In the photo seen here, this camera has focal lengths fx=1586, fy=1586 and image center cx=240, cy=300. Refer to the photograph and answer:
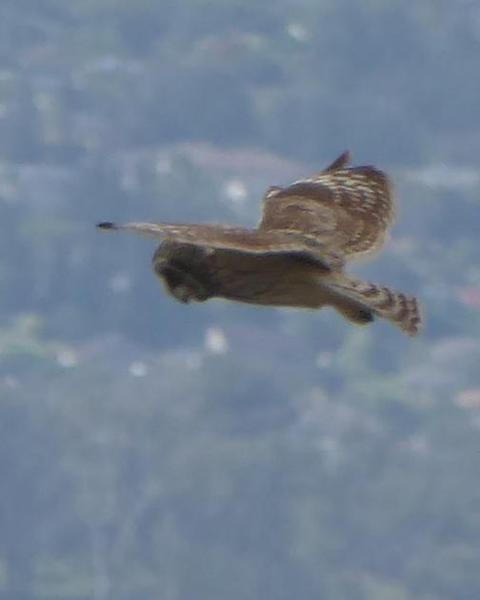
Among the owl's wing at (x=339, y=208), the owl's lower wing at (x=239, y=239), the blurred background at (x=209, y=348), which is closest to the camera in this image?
the owl's lower wing at (x=239, y=239)

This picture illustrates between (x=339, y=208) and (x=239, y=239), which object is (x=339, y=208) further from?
(x=239, y=239)

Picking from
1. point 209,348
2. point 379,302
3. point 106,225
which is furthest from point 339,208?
point 209,348

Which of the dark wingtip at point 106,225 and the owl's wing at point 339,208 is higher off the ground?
the owl's wing at point 339,208

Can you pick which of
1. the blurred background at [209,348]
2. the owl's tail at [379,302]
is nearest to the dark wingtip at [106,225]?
the owl's tail at [379,302]

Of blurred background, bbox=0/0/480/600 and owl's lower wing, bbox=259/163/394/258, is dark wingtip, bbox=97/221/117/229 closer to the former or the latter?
owl's lower wing, bbox=259/163/394/258

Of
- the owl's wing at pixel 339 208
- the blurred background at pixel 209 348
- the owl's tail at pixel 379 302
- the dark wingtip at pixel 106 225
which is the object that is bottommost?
the dark wingtip at pixel 106 225

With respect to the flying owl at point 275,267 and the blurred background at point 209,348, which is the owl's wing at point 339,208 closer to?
the flying owl at point 275,267

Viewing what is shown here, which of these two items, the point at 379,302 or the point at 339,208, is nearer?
the point at 379,302
